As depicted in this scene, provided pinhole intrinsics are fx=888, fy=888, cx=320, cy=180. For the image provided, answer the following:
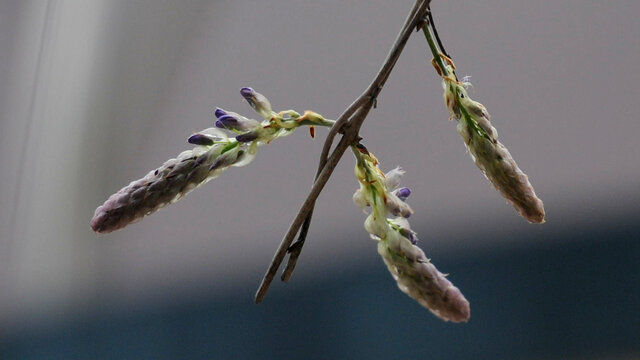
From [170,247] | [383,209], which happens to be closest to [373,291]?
[170,247]

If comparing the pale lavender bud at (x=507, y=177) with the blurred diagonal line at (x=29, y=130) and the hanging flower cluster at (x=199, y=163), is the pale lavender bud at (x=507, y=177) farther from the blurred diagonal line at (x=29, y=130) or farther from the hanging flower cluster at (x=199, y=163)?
the blurred diagonal line at (x=29, y=130)

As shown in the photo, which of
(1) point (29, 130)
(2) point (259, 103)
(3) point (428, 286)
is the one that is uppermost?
(1) point (29, 130)

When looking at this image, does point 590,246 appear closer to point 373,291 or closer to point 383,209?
point 373,291

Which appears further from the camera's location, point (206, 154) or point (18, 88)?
point (18, 88)

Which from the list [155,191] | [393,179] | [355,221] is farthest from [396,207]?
[355,221]

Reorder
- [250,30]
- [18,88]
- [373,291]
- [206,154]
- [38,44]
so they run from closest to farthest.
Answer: [206,154], [38,44], [18,88], [250,30], [373,291]

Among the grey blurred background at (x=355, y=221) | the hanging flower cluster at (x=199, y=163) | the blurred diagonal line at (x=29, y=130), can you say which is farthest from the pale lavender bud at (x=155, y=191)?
the grey blurred background at (x=355, y=221)

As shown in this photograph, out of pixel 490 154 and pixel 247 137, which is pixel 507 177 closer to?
pixel 490 154

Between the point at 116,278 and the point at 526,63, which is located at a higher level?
the point at 526,63
